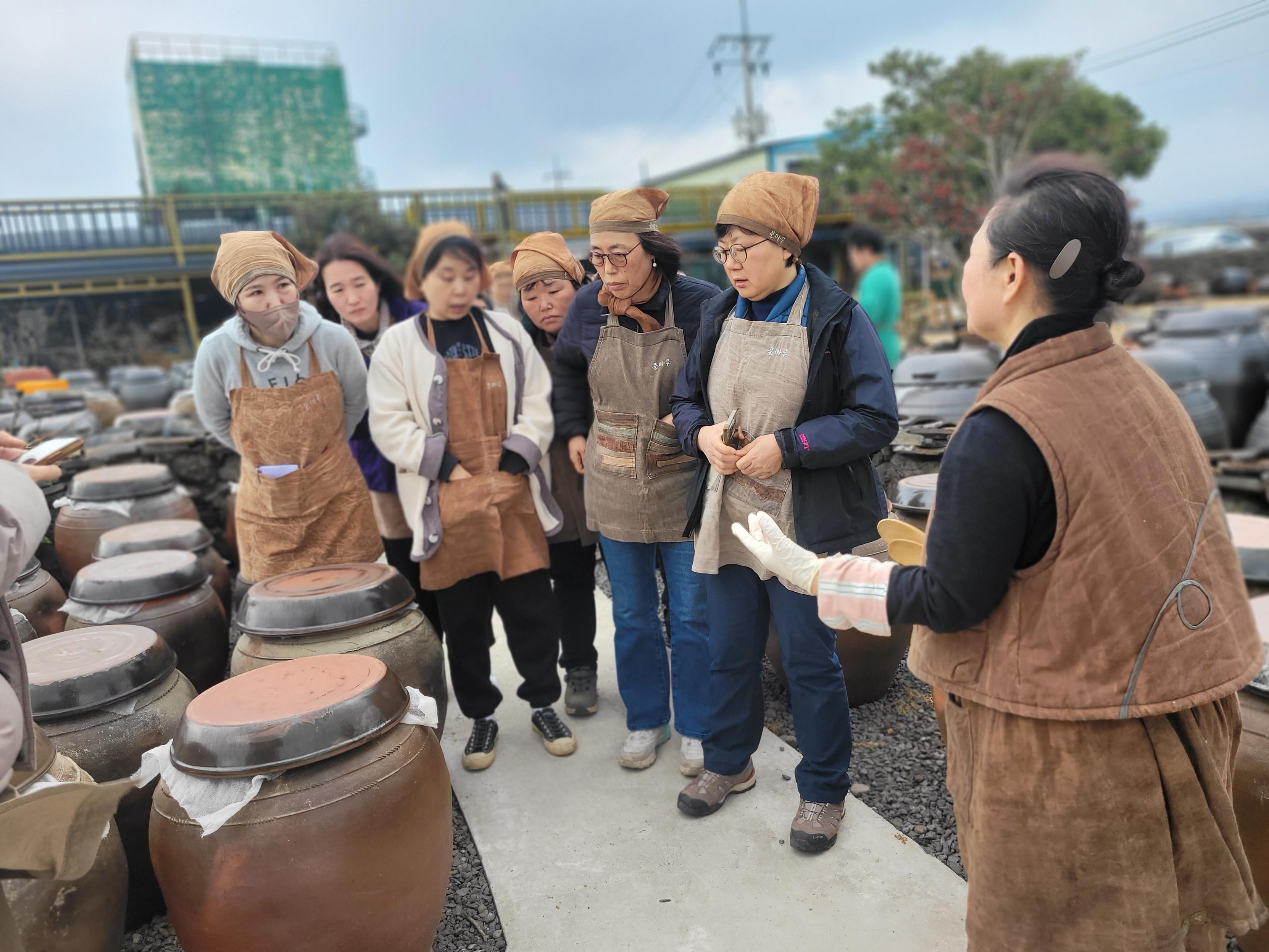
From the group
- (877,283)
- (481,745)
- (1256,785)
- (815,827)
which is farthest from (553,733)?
(877,283)

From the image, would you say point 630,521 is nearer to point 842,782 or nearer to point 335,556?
point 842,782

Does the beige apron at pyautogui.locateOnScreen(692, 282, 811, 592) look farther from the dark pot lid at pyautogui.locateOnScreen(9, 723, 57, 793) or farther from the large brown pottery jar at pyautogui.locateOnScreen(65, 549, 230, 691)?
the large brown pottery jar at pyautogui.locateOnScreen(65, 549, 230, 691)

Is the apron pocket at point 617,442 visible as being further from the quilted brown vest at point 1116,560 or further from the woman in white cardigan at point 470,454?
the quilted brown vest at point 1116,560

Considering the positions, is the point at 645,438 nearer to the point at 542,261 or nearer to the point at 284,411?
the point at 542,261

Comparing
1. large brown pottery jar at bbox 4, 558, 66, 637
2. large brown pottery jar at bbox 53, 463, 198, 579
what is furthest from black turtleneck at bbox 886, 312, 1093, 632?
large brown pottery jar at bbox 53, 463, 198, 579

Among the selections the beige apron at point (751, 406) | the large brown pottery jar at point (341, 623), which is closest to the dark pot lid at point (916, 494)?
the beige apron at point (751, 406)

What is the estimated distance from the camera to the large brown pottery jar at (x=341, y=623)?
8.75 feet

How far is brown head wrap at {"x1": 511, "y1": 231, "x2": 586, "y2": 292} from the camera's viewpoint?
3.20 metres

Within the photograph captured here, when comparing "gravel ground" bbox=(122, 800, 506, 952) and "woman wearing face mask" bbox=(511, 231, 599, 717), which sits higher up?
"woman wearing face mask" bbox=(511, 231, 599, 717)

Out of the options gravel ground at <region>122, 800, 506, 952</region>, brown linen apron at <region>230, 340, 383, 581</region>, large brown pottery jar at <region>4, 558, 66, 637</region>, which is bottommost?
gravel ground at <region>122, 800, 506, 952</region>

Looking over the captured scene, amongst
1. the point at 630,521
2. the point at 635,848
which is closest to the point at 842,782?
the point at 635,848

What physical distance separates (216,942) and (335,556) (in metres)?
1.71

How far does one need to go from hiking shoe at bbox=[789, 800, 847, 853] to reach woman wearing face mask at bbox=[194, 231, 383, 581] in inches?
78.3

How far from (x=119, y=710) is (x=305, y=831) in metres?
0.91
